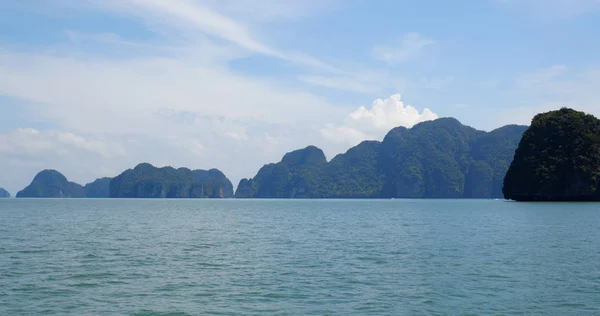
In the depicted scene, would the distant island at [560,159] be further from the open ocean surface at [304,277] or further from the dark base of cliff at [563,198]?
the open ocean surface at [304,277]

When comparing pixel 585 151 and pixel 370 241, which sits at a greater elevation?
pixel 585 151

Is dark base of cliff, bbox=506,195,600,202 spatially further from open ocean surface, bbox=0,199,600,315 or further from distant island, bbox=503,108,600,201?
open ocean surface, bbox=0,199,600,315

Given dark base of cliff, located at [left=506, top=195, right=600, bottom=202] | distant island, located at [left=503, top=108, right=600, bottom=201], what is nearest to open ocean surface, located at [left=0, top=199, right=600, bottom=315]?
distant island, located at [left=503, top=108, right=600, bottom=201]

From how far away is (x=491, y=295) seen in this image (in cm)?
2041

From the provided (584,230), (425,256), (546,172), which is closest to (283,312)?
(425,256)

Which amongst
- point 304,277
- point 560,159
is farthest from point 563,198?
point 304,277

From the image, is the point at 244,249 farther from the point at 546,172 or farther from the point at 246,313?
the point at 546,172

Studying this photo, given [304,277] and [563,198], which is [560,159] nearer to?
[563,198]

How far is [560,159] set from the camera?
143 meters

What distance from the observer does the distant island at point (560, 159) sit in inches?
5458

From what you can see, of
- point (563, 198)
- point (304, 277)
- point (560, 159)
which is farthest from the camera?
point (563, 198)

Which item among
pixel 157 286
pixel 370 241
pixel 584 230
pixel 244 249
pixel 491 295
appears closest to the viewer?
pixel 491 295

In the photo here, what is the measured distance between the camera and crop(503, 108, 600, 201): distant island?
138625 millimetres

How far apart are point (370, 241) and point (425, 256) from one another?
10.5m
